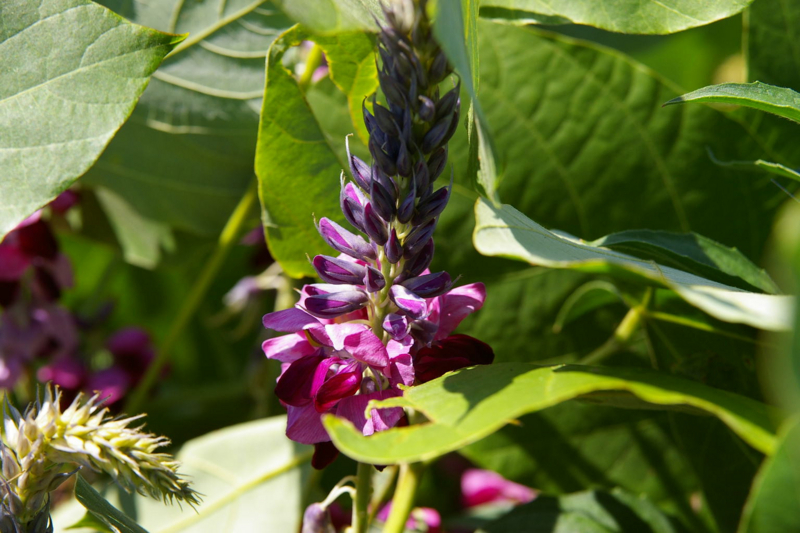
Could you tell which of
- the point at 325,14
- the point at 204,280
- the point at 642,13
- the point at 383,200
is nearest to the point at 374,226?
the point at 383,200

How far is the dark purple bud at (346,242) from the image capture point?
1.28ft

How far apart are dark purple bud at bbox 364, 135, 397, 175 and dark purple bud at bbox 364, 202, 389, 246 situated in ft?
0.08

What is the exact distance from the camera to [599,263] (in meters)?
0.31

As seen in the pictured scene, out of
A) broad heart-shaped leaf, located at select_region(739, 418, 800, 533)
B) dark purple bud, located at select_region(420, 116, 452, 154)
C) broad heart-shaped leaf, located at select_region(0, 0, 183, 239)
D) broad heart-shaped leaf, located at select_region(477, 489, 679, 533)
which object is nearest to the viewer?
broad heart-shaped leaf, located at select_region(739, 418, 800, 533)

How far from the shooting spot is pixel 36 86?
0.46 metres

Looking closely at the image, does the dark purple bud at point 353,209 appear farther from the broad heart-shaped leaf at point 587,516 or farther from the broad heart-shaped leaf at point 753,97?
the broad heart-shaped leaf at point 587,516

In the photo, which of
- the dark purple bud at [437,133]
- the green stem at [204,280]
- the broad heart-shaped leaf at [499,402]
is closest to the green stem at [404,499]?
the broad heart-shaped leaf at [499,402]

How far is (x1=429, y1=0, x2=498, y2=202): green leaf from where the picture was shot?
0.29 meters

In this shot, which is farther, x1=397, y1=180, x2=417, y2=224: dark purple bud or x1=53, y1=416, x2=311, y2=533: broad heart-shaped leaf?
x1=53, y1=416, x2=311, y2=533: broad heart-shaped leaf

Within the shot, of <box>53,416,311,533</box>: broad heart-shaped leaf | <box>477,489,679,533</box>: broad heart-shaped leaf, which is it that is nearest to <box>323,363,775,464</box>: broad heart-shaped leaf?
<box>477,489,679,533</box>: broad heart-shaped leaf

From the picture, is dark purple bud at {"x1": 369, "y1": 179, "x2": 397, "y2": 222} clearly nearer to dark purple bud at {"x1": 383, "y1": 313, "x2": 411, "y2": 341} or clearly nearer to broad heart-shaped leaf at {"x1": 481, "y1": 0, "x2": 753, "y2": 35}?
dark purple bud at {"x1": 383, "y1": 313, "x2": 411, "y2": 341}

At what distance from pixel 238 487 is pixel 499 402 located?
1.52 feet

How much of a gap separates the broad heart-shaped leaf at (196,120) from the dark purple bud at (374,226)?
40 centimetres

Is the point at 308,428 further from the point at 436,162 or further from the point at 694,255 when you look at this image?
the point at 694,255
